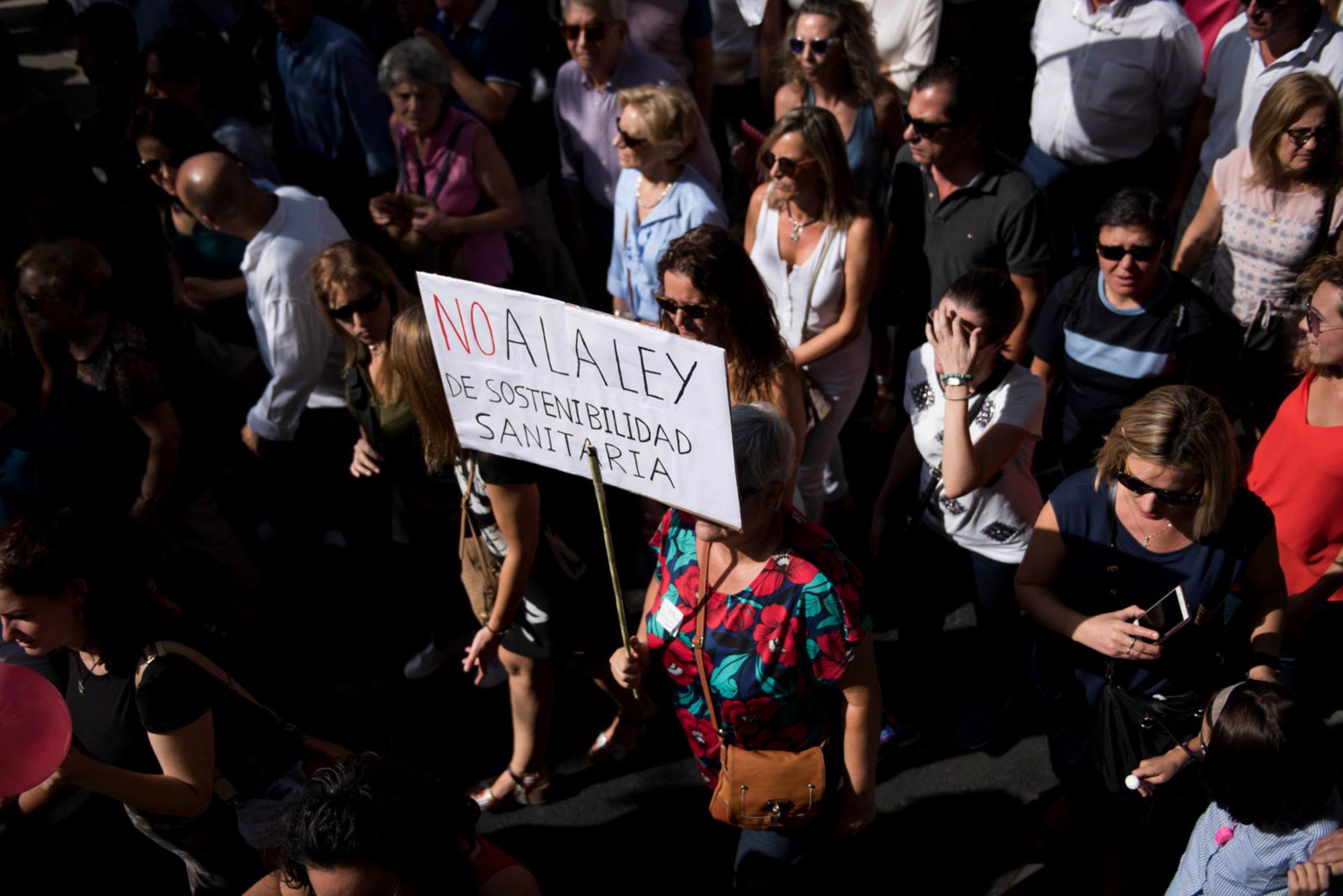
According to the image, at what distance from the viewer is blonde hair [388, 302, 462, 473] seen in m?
2.94

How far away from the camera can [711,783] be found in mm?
2688

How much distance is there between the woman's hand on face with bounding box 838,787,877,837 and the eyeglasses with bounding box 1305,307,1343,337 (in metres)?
1.79

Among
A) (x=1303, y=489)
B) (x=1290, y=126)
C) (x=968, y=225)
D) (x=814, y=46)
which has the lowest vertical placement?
(x=1303, y=489)

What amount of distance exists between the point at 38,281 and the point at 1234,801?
3.80 meters

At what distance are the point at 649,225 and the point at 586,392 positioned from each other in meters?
1.91

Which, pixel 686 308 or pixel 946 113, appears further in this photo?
pixel 946 113

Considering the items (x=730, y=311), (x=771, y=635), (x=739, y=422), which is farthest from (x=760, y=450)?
(x=730, y=311)

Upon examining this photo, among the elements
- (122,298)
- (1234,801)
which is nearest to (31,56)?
(122,298)

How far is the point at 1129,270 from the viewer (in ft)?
11.2

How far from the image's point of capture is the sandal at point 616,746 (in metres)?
3.65

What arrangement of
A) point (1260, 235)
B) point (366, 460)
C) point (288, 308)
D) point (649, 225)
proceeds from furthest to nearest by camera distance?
point (649, 225) → point (288, 308) → point (1260, 235) → point (366, 460)

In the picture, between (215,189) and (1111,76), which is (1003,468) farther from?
(215,189)

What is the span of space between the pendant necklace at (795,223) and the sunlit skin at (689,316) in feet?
3.08

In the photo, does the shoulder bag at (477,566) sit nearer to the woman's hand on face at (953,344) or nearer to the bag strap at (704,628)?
the bag strap at (704,628)
